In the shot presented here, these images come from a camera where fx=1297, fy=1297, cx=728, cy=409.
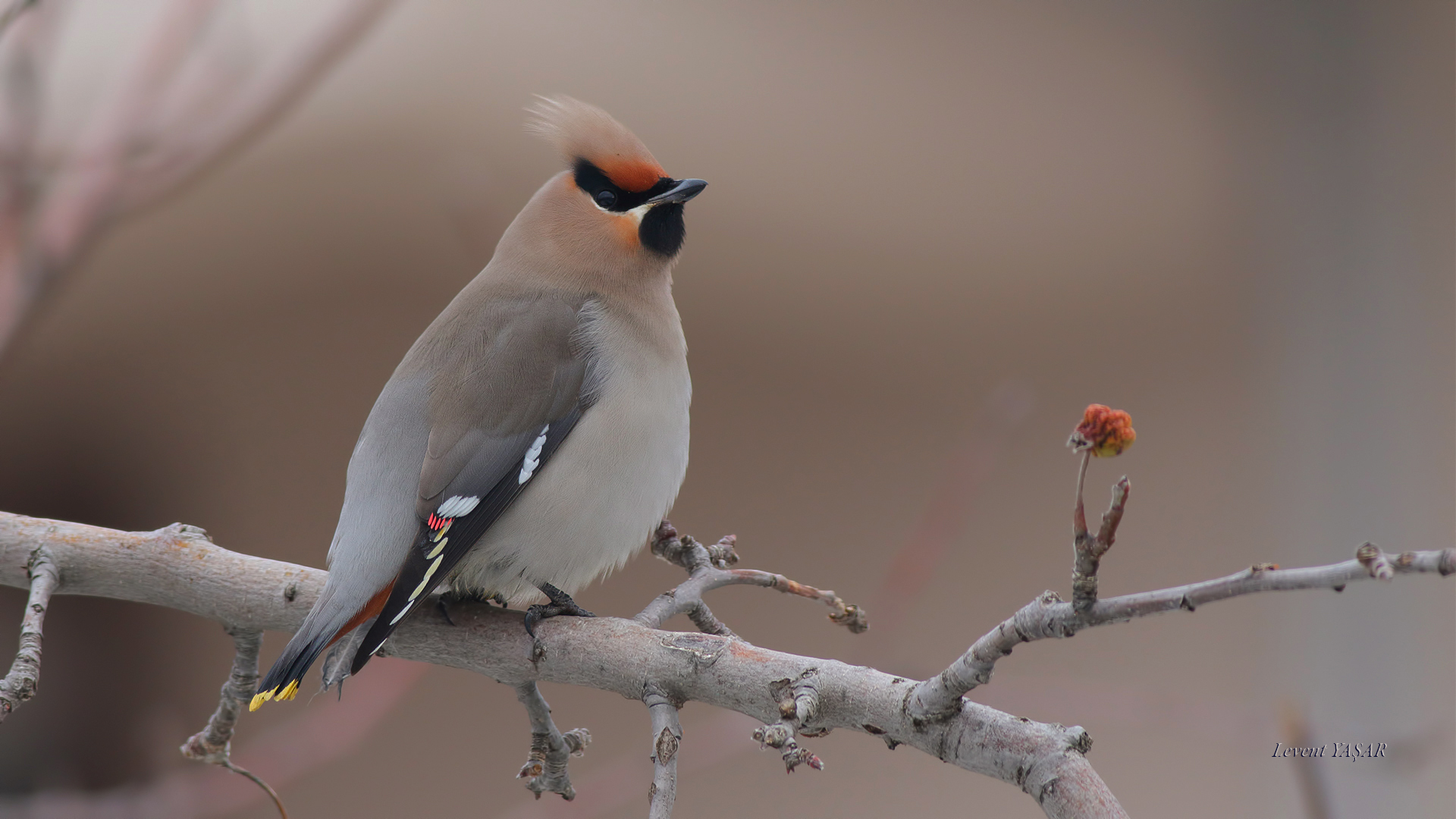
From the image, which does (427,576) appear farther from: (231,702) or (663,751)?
(663,751)

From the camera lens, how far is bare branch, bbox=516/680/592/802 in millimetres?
1938

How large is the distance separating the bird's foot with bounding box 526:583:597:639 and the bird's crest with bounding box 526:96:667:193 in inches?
38.4

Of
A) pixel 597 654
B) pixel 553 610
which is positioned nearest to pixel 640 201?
pixel 553 610

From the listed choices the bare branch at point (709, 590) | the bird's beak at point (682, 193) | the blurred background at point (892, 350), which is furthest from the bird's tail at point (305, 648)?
the blurred background at point (892, 350)

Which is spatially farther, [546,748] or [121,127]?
[546,748]

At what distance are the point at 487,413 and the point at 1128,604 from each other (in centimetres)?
143

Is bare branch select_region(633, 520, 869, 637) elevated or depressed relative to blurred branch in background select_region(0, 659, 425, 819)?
elevated

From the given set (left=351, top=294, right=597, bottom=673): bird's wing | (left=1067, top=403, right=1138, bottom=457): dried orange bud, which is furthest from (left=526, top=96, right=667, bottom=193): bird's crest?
(left=1067, top=403, right=1138, bottom=457): dried orange bud

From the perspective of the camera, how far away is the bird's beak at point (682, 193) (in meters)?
2.76

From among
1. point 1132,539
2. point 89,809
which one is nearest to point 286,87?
point 89,809

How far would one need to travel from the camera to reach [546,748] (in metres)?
1.95

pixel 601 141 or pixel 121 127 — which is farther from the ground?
pixel 601 141

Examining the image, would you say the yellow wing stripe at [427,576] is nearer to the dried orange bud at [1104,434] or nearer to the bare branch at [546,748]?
the bare branch at [546,748]

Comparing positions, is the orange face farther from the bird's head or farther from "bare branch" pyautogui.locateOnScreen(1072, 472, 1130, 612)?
"bare branch" pyautogui.locateOnScreen(1072, 472, 1130, 612)
